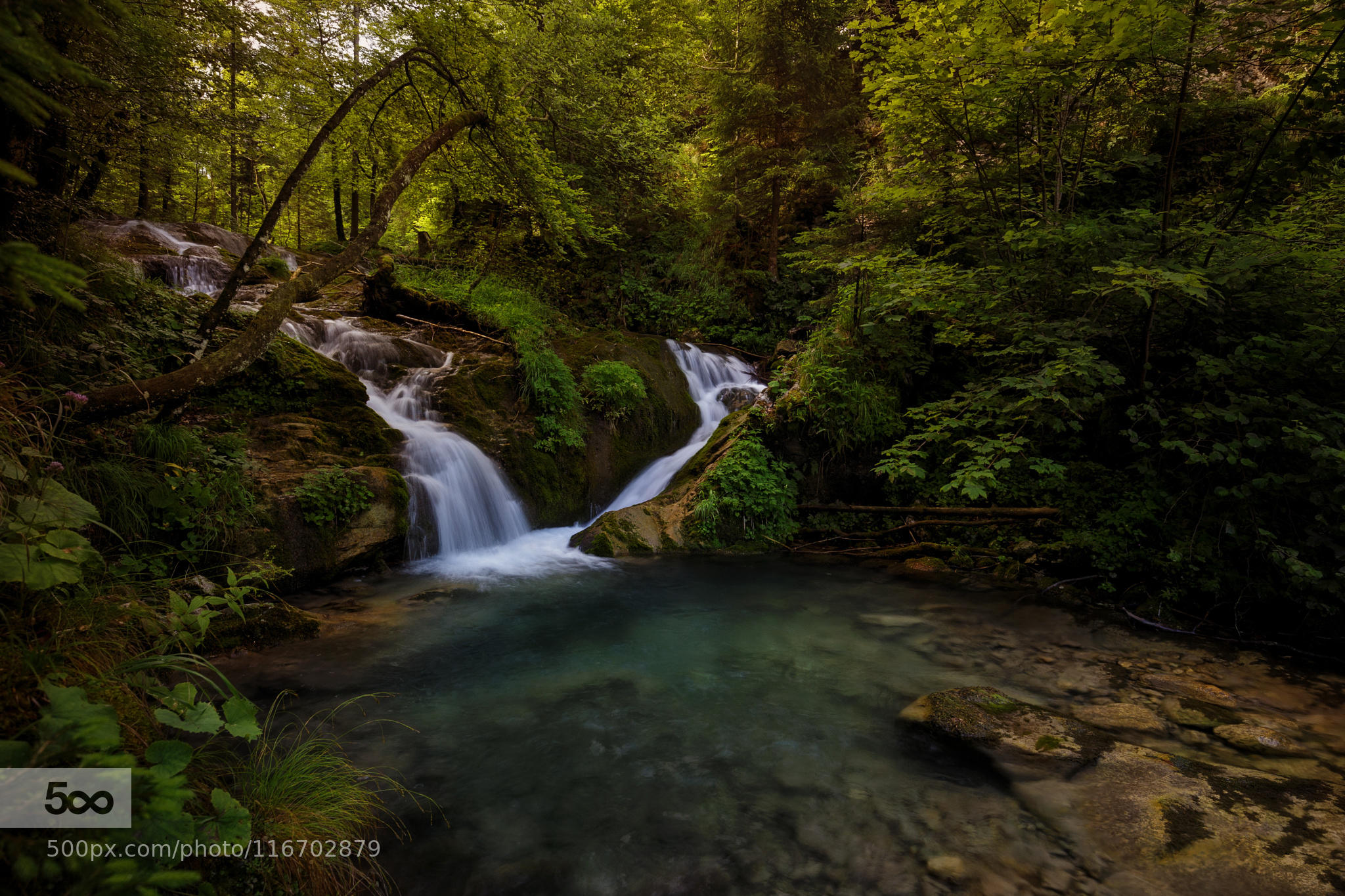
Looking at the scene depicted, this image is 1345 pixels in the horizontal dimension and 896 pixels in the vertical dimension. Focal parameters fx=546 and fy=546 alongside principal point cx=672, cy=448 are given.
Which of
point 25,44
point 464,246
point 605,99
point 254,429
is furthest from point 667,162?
point 25,44

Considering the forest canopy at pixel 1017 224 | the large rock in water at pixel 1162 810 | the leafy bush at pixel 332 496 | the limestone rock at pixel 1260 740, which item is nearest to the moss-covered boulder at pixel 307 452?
the leafy bush at pixel 332 496

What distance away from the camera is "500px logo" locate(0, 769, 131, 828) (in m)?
1.37

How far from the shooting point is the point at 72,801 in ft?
4.63

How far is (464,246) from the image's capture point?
49.2ft

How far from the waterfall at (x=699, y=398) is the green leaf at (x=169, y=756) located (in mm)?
7122

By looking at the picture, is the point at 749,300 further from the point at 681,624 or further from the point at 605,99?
the point at 681,624

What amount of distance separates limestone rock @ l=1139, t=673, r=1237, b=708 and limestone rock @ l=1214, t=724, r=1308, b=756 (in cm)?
36

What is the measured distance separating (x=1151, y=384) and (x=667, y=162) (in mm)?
10307

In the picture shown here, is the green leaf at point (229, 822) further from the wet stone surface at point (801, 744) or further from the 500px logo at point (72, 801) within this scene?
the wet stone surface at point (801, 744)

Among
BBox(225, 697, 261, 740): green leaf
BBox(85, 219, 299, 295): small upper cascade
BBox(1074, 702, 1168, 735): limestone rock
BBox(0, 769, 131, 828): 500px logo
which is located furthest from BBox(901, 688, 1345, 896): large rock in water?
BBox(85, 219, 299, 295): small upper cascade

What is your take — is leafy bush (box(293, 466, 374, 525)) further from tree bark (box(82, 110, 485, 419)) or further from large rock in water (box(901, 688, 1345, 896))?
large rock in water (box(901, 688, 1345, 896))

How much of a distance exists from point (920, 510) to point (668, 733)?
4.99 meters

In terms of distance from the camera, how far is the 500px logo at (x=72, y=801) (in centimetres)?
140

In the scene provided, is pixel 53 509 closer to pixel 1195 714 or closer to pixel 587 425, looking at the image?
pixel 1195 714
